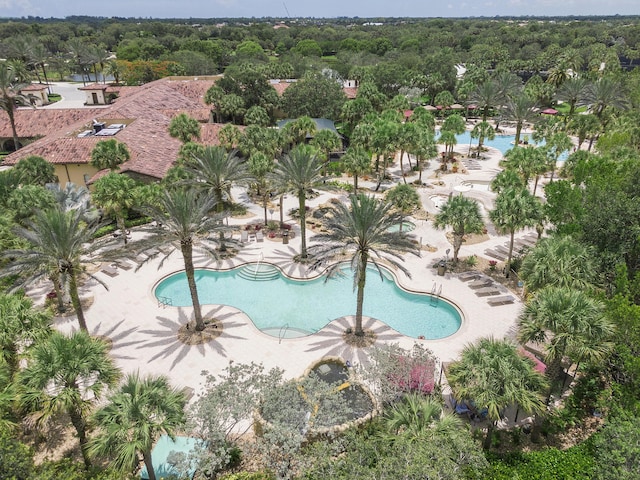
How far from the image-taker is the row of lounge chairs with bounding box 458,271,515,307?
28.2 metres

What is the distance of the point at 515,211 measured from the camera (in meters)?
28.0

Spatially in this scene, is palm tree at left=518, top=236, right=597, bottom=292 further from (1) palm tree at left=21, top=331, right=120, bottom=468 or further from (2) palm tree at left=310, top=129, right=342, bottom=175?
(2) palm tree at left=310, top=129, right=342, bottom=175

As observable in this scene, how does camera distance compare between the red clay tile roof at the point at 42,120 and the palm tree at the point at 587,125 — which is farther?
the red clay tile roof at the point at 42,120

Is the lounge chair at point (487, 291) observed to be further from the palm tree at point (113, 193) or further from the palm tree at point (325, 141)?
the palm tree at point (113, 193)

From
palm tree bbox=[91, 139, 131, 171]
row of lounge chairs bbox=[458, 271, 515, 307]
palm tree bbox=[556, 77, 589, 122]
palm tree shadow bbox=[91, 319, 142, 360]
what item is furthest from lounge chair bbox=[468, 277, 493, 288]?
palm tree bbox=[556, 77, 589, 122]

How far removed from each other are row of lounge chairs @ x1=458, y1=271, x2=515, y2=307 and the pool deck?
15.2 inches

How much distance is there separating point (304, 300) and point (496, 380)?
15.4 metres

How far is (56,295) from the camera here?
92.2 feet

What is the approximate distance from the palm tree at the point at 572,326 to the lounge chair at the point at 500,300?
990cm

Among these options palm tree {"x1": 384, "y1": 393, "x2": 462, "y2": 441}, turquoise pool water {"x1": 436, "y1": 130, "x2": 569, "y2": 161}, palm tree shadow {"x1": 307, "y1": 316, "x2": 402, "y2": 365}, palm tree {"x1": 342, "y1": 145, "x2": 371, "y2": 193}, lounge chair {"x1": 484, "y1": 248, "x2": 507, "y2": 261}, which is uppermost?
palm tree {"x1": 342, "y1": 145, "x2": 371, "y2": 193}

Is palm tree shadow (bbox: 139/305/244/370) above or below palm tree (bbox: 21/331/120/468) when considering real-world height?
below

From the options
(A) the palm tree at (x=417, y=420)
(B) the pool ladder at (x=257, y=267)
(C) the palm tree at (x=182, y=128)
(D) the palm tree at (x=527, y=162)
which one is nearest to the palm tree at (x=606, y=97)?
(D) the palm tree at (x=527, y=162)

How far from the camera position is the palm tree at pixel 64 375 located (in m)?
14.9

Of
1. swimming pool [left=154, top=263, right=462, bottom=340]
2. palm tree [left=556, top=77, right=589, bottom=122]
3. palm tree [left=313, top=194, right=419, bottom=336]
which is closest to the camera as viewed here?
palm tree [left=313, top=194, right=419, bottom=336]
